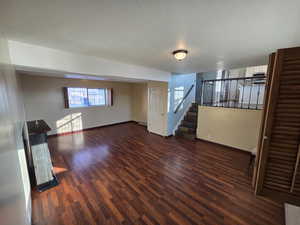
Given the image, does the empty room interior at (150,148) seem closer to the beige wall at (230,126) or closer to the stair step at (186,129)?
the beige wall at (230,126)

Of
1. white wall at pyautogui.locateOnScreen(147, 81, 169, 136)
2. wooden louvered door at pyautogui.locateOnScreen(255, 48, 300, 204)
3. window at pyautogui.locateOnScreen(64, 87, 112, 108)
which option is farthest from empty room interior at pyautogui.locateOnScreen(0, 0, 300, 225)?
window at pyautogui.locateOnScreen(64, 87, 112, 108)

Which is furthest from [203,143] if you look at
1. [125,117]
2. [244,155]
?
[125,117]

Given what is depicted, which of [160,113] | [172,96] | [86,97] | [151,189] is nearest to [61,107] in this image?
[86,97]

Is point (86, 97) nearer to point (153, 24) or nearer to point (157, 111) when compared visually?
point (157, 111)

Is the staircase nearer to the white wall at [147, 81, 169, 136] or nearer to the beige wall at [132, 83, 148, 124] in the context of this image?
the white wall at [147, 81, 169, 136]

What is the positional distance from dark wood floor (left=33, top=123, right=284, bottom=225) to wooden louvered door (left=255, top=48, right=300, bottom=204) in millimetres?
337

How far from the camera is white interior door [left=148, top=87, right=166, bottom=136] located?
4.65m

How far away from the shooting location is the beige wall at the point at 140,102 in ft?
20.3

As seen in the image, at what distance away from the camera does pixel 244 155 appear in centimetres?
336

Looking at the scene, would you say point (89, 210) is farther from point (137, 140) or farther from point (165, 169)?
point (137, 140)

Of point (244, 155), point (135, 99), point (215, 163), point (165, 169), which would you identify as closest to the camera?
point (165, 169)

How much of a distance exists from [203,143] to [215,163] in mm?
1236

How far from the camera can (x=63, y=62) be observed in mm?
2105

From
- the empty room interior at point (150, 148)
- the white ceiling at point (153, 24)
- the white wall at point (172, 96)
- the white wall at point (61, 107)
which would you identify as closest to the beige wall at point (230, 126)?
the empty room interior at point (150, 148)
